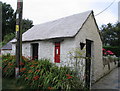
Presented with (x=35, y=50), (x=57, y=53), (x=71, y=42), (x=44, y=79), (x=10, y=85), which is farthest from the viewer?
(x=35, y=50)

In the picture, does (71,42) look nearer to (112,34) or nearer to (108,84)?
(108,84)

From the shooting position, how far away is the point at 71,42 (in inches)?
195

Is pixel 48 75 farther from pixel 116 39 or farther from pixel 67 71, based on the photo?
pixel 116 39

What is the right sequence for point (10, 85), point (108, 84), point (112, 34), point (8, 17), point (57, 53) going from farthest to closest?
1. point (112, 34)
2. point (8, 17)
3. point (108, 84)
4. point (57, 53)
5. point (10, 85)

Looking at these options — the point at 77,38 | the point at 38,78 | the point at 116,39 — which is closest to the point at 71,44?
the point at 77,38

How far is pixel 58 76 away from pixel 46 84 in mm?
630

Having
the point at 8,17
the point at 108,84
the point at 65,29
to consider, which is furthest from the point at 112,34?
the point at 8,17

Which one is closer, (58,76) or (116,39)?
(58,76)

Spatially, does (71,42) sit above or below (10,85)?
above

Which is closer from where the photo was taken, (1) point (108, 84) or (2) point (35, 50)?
(1) point (108, 84)

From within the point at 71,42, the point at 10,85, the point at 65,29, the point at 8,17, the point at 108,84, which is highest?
the point at 8,17

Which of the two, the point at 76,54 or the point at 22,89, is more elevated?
the point at 76,54

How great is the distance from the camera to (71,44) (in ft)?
16.2

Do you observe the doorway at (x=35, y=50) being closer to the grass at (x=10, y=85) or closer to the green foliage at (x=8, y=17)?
the grass at (x=10, y=85)
